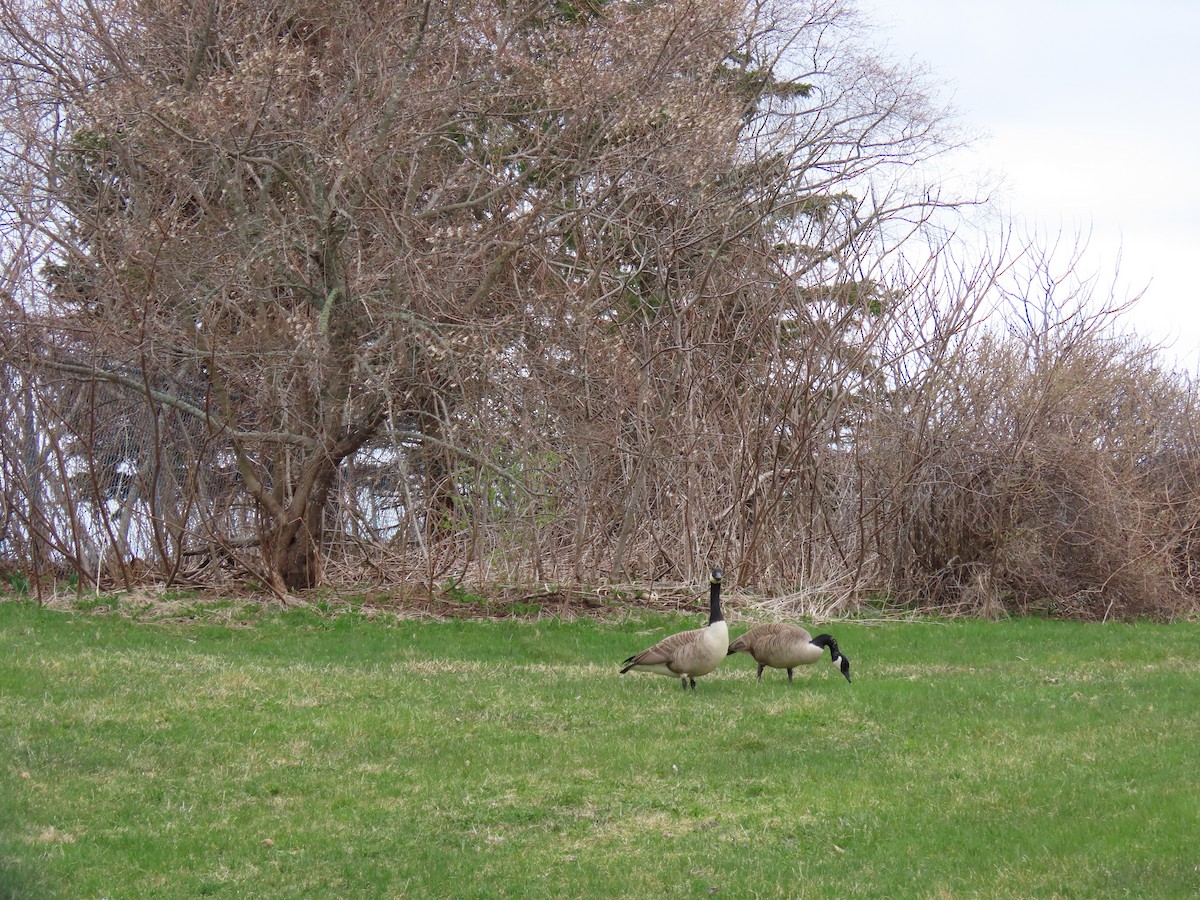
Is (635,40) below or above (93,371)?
above

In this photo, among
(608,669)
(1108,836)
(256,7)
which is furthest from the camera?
(256,7)

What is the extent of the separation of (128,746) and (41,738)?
2.28 feet

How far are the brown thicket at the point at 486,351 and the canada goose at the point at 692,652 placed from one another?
21.8 ft

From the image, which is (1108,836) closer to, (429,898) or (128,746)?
(429,898)

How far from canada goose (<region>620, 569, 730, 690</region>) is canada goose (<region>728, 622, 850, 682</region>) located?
578 millimetres

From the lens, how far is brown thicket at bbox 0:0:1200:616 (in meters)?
19.3

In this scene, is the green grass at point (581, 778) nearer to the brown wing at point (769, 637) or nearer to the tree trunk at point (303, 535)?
the brown wing at point (769, 637)

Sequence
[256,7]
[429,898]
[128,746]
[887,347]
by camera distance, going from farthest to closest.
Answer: [887,347] < [256,7] < [128,746] < [429,898]

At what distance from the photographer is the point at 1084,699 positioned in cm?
1218

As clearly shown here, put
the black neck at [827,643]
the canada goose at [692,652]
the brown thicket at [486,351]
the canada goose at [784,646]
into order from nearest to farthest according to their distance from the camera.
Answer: the canada goose at [692,652] → the canada goose at [784,646] → the black neck at [827,643] → the brown thicket at [486,351]

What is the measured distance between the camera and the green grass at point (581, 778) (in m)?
6.89

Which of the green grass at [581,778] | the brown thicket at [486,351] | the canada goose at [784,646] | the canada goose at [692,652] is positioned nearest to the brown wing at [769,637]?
the canada goose at [784,646]

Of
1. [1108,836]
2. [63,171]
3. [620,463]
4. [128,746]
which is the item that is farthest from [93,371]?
[1108,836]

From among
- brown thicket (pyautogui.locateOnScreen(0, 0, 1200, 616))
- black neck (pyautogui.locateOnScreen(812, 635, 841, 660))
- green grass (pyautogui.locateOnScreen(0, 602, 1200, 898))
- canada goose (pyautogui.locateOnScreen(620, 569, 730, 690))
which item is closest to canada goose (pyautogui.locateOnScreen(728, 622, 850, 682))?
black neck (pyautogui.locateOnScreen(812, 635, 841, 660))
